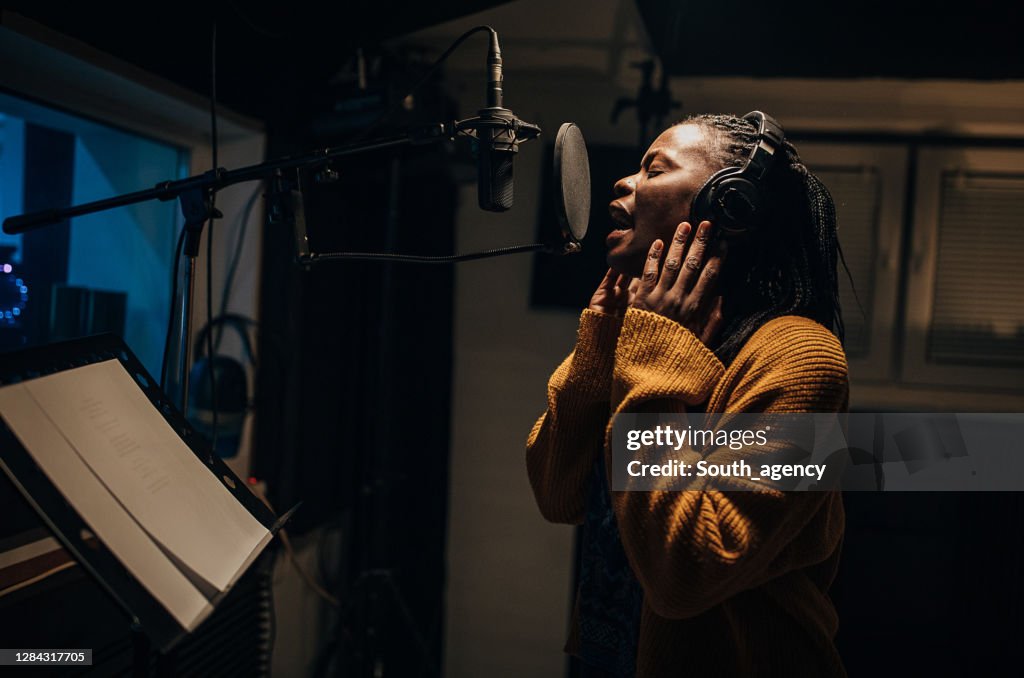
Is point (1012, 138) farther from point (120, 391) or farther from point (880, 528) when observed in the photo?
point (120, 391)

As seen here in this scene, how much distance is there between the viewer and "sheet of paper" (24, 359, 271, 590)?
0.77 meters

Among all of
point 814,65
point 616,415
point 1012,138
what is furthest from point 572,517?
point 1012,138

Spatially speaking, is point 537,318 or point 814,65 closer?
point 814,65

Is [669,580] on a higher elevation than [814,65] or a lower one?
lower

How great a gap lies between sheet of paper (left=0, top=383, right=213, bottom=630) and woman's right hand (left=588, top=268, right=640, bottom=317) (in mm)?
731

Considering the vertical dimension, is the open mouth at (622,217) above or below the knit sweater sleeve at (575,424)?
above

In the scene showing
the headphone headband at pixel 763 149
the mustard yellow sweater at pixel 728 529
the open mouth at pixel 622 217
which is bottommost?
the mustard yellow sweater at pixel 728 529

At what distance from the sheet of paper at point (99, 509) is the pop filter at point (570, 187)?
0.63 meters

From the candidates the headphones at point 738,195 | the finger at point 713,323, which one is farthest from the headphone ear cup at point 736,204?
the finger at point 713,323

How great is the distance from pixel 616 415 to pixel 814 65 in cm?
160

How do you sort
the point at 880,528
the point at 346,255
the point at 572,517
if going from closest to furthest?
1. the point at 346,255
2. the point at 572,517
3. the point at 880,528

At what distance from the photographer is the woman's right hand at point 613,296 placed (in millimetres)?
1164

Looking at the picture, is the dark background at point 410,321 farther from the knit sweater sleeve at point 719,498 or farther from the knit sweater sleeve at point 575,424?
the knit sweater sleeve at point 719,498

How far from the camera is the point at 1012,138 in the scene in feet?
6.52
